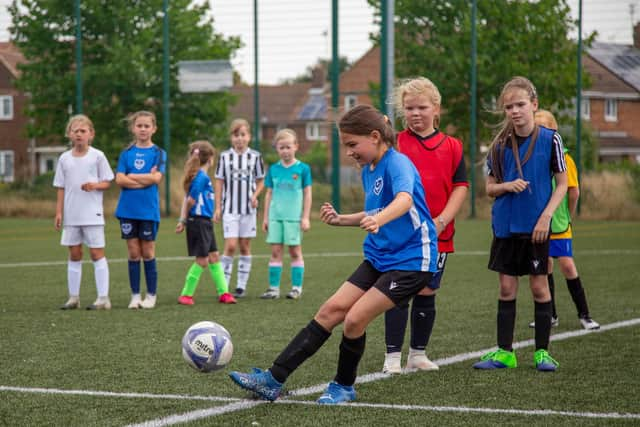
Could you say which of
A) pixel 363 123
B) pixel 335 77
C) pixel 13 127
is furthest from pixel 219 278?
pixel 13 127

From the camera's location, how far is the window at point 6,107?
3103 centimetres

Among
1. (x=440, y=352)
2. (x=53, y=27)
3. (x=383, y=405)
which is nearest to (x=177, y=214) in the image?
(x=53, y=27)

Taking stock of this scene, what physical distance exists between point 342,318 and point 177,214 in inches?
731

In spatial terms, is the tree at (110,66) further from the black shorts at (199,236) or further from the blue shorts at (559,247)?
the blue shorts at (559,247)

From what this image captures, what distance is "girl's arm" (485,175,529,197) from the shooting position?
583 centimetres

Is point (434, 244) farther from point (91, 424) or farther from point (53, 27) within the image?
point (53, 27)

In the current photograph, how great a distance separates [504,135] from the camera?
6070mm

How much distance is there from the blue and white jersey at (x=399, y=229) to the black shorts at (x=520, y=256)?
1195 mm

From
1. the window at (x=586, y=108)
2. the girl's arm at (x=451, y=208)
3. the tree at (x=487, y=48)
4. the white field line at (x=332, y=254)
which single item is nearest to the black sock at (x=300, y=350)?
the girl's arm at (x=451, y=208)

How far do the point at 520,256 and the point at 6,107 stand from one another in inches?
1178

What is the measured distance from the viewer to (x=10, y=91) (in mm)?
34188

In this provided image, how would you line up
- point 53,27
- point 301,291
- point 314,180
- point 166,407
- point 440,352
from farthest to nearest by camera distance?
point 53,27
point 314,180
point 301,291
point 440,352
point 166,407

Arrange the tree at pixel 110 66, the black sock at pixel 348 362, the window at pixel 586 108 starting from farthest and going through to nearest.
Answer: the tree at pixel 110 66
the window at pixel 586 108
the black sock at pixel 348 362

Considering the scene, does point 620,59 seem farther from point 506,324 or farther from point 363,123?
point 363,123
